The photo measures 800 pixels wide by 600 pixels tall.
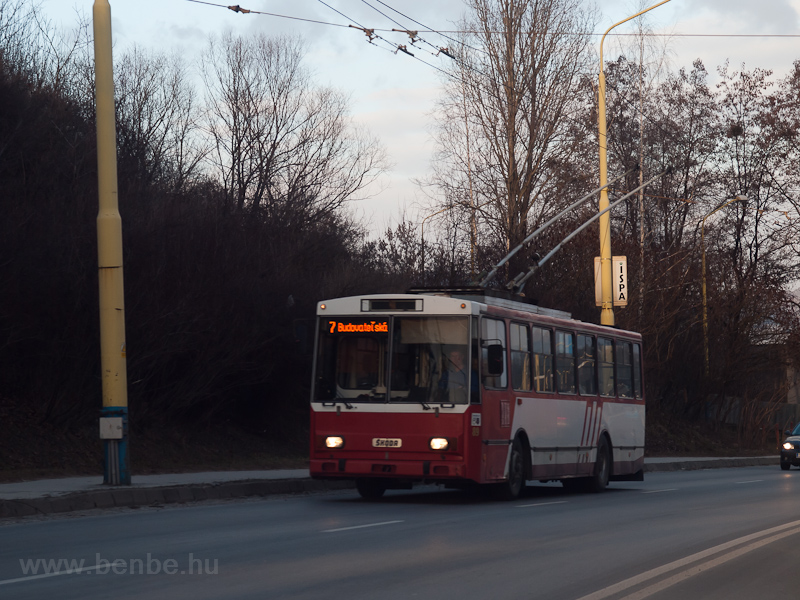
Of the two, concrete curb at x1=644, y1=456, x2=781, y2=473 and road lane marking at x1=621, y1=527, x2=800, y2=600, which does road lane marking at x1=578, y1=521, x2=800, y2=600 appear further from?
concrete curb at x1=644, y1=456, x2=781, y2=473

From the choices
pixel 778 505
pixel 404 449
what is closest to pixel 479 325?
pixel 404 449

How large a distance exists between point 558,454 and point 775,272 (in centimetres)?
3385

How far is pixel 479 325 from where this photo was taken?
635 inches

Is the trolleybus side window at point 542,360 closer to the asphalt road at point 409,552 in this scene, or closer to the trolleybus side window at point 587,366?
the trolleybus side window at point 587,366

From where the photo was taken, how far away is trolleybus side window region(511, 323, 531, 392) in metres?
17.2

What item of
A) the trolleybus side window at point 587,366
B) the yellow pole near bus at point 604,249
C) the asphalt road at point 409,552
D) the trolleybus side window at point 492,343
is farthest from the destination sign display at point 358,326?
the yellow pole near bus at point 604,249

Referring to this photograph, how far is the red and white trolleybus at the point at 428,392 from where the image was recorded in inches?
623

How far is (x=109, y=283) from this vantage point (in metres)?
16.4

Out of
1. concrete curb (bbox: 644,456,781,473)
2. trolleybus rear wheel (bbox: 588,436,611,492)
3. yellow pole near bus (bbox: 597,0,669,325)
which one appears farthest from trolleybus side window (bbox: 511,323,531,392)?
concrete curb (bbox: 644,456,781,473)

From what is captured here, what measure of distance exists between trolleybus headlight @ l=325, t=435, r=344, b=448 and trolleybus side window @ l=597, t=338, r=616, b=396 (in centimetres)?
637

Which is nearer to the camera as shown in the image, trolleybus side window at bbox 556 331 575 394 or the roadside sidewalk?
the roadside sidewalk

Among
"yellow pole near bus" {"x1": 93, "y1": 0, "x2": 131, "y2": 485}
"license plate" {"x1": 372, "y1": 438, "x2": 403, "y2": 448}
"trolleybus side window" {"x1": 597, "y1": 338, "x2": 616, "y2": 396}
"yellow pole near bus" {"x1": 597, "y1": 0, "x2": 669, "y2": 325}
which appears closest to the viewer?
"license plate" {"x1": 372, "y1": 438, "x2": 403, "y2": 448}

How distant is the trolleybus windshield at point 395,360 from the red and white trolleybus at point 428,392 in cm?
1

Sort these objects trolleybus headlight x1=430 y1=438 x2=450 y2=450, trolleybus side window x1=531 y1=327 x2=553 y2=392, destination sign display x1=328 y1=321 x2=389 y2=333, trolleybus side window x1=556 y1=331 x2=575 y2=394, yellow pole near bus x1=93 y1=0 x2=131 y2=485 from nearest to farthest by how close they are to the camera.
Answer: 1. trolleybus headlight x1=430 y1=438 x2=450 y2=450
2. yellow pole near bus x1=93 y1=0 x2=131 y2=485
3. destination sign display x1=328 y1=321 x2=389 y2=333
4. trolleybus side window x1=531 y1=327 x2=553 y2=392
5. trolleybus side window x1=556 y1=331 x2=575 y2=394
